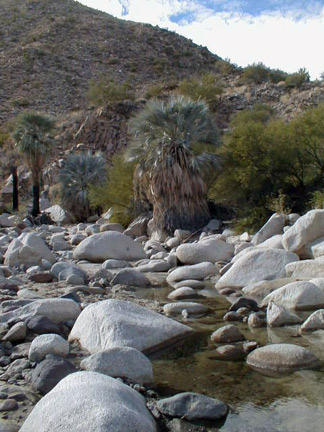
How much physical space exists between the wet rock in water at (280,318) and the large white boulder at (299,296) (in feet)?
1.81

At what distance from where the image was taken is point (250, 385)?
5352mm

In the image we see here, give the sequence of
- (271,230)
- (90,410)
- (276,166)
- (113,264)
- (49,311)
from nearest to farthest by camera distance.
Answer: (90,410), (49,311), (113,264), (271,230), (276,166)

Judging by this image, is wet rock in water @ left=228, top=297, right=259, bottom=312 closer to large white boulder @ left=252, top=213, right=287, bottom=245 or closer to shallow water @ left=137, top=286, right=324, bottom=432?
shallow water @ left=137, top=286, right=324, bottom=432

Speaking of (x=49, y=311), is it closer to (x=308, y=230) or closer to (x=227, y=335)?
(x=227, y=335)

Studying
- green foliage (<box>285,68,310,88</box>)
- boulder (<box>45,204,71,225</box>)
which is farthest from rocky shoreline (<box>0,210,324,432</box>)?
green foliage (<box>285,68,310,88</box>)

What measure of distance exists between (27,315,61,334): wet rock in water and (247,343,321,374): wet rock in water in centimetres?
255

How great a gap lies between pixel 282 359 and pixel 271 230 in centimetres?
834

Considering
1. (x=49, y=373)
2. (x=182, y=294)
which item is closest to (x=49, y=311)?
(x=49, y=373)

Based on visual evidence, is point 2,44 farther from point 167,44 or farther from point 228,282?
point 228,282

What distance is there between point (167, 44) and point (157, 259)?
157 ft

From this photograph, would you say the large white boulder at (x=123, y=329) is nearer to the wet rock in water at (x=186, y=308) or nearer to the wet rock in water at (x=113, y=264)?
the wet rock in water at (x=186, y=308)

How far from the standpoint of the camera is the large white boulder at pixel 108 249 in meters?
14.1

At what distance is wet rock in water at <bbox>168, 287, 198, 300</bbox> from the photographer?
977cm

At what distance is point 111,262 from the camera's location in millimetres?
13195
